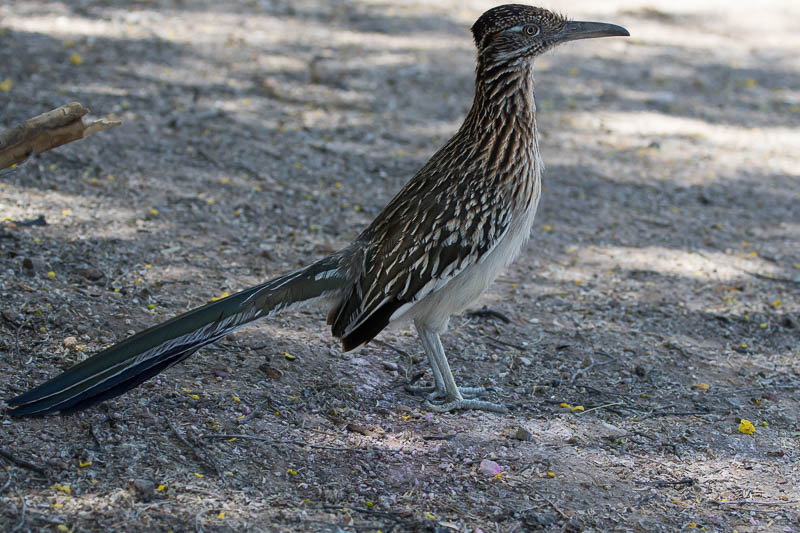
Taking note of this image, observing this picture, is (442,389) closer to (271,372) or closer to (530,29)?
(271,372)

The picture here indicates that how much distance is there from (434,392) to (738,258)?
3.26m

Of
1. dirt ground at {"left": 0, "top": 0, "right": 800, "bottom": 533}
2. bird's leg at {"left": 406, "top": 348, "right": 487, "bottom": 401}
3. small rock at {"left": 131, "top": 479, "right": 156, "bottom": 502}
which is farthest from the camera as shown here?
bird's leg at {"left": 406, "top": 348, "right": 487, "bottom": 401}

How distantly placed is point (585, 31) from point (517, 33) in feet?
1.52

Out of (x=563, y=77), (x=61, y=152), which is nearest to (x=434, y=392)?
(x=61, y=152)

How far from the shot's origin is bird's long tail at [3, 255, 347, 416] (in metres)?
3.70

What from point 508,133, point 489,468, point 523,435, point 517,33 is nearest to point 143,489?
point 489,468

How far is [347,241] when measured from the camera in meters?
6.43

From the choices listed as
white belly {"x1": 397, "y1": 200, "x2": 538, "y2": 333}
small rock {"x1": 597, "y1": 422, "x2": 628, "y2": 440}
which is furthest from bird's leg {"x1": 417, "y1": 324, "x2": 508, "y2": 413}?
small rock {"x1": 597, "y1": 422, "x2": 628, "y2": 440}

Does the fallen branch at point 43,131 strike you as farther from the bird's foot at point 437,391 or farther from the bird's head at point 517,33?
the bird's foot at point 437,391

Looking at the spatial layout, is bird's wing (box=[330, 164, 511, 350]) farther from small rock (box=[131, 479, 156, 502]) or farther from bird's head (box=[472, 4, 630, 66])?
small rock (box=[131, 479, 156, 502])

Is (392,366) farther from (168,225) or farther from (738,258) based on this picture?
(738,258)

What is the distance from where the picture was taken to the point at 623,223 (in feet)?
23.9

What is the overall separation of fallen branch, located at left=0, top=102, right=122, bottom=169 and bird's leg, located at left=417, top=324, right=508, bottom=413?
1.94 meters

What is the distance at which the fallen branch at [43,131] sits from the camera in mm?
4137
